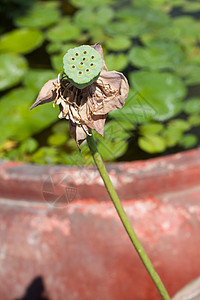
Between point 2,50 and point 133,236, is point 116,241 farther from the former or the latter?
point 2,50

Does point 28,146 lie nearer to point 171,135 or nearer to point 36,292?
point 171,135

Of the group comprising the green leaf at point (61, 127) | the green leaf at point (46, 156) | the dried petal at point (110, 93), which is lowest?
the green leaf at point (46, 156)

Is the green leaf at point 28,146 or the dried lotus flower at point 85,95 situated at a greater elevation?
the dried lotus flower at point 85,95

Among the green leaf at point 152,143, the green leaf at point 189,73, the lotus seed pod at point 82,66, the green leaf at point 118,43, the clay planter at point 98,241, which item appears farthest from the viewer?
the green leaf at point 118,43

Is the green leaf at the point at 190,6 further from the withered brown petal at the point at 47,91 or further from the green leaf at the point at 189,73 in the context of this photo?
the withered brown petal at the point at 47,91

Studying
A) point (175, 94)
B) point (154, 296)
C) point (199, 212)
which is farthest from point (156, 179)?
point (175, 94)

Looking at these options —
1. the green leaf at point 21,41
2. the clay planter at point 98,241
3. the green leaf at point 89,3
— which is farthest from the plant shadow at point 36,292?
the green leaf at point 89,3
